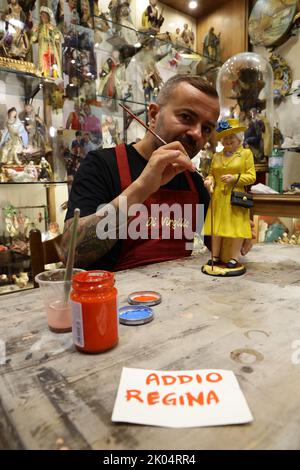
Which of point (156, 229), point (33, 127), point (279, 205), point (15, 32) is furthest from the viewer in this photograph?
point (33, 127)

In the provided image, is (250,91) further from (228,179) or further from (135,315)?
(135,315)

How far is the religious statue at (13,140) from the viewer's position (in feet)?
7.00

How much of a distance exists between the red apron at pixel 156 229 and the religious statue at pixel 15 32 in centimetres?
119

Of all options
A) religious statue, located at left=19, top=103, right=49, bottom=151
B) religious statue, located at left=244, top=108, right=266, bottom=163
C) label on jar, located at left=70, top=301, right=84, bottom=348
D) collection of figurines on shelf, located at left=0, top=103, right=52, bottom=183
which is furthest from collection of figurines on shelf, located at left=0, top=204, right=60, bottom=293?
religious statue, located at left=244, top=108, right=266, bottom=163

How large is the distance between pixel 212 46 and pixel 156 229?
2576 mm

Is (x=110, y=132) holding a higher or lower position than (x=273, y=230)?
higher

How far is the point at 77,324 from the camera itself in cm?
62

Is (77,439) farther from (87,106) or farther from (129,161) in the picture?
(87,106)

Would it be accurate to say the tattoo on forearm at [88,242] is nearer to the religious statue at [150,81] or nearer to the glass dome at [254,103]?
the glass dome at [254,103]

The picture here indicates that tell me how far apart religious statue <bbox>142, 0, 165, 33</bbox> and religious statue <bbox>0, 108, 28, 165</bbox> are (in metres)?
1.47

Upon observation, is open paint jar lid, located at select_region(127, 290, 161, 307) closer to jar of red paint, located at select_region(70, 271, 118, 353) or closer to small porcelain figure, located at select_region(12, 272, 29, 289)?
jar of red paint, located at select_region(70, 271, 118, 353)

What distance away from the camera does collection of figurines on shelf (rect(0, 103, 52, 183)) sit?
7.02ft

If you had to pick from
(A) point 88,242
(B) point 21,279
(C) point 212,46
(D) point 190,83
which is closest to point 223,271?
(A) point 88,242

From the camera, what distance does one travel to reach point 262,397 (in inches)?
19.1
